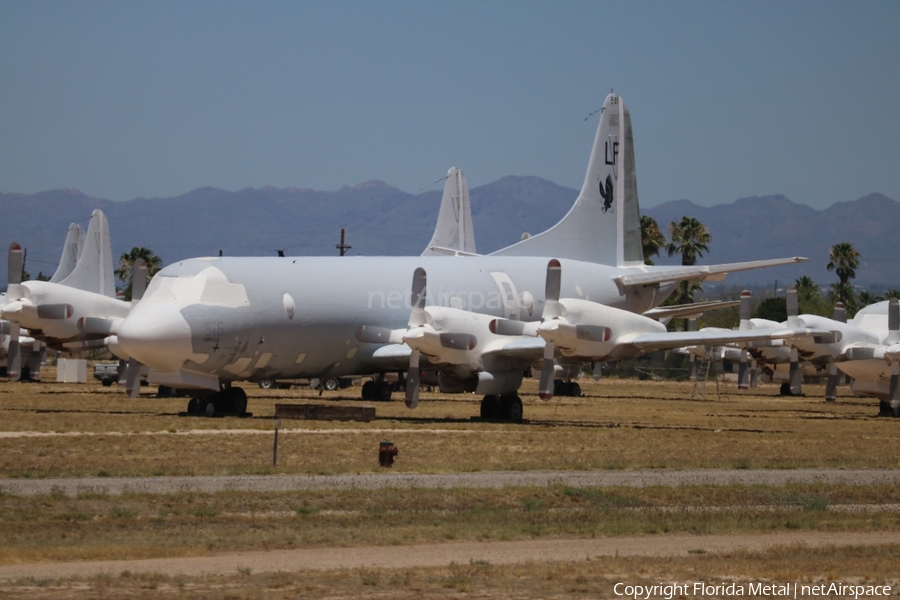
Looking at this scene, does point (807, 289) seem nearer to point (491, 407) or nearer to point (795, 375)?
point (795, 375)

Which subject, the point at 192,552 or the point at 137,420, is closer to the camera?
the point at 192,552

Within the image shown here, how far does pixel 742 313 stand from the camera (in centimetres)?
4869

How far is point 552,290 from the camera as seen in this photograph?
3397cm

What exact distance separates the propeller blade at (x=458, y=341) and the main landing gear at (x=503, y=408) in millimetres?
2159

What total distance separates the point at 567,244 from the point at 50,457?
2611 cm

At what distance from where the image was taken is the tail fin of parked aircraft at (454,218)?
59.0 metres

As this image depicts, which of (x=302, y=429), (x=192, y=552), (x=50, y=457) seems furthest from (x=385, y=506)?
(x=302, y=429)

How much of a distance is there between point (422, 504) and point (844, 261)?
94.3 metres

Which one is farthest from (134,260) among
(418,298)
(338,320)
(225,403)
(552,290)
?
(552,290)

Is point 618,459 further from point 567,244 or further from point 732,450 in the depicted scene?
point 567,244

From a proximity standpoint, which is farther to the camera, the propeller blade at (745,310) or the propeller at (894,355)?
the propeller blade at (745,310)

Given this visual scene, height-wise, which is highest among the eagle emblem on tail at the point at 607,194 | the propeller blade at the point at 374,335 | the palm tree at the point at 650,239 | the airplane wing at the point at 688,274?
the palm tree at the point at 650,239

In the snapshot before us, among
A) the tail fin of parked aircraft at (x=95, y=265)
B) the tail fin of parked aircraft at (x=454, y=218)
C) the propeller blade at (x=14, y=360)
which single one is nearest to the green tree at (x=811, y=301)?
the tail fin of parked aircraft at (x=454, y=218)

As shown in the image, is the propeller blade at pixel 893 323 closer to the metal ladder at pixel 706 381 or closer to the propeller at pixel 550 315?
the metal ladder at pixel 706 381
